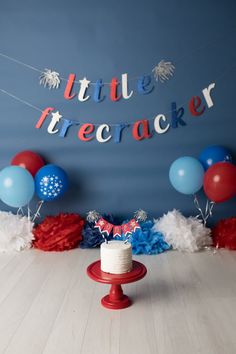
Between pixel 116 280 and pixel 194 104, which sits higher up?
pixel 194 104

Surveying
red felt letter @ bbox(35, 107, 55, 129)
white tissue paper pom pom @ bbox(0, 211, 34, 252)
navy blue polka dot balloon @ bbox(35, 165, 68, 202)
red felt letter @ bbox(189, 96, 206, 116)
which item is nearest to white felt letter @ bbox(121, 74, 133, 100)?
red felt letter @ bbox(189, 96, 206, 116)

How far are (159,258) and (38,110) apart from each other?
1.57 m

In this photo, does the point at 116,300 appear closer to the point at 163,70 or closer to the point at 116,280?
the point at 116,280

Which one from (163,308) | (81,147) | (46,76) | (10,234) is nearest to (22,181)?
(10,234)

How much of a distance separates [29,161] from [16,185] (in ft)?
1.13

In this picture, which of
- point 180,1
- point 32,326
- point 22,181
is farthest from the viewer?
point 180,1

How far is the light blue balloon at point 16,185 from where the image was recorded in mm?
2969

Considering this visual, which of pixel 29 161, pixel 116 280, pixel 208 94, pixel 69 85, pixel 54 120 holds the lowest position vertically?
pixel 116 280

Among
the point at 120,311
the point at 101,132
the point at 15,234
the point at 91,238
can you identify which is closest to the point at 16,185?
the point at 15,234

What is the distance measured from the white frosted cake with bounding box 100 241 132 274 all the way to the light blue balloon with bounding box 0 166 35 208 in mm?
1071

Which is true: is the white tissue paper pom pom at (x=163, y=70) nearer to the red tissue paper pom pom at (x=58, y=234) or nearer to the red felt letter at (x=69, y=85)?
the red felt letter at (x=69, y=85)

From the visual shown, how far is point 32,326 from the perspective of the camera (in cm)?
203

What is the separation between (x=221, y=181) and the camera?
2885 mm

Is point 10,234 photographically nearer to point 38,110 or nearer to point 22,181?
point 22,181
